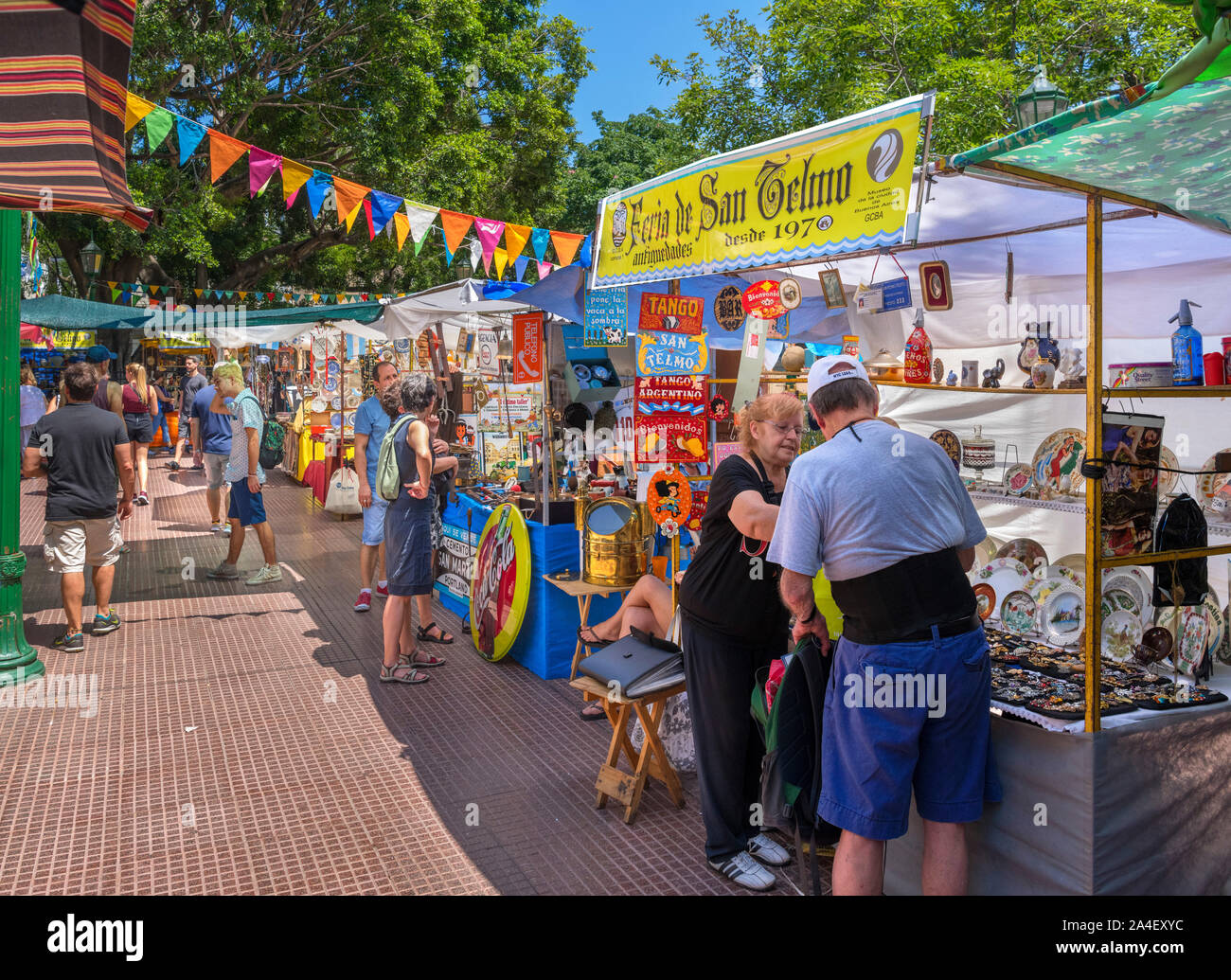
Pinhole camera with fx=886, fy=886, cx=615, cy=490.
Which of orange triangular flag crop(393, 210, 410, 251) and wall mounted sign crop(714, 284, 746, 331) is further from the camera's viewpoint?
orange triangular flag crop(393, 210, 410, 251)

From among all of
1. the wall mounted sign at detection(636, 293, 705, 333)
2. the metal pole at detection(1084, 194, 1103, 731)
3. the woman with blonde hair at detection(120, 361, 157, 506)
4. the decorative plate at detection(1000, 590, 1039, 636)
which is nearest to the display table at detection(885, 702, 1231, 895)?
the metal pole at detection(1084, 194, 1103, 731)

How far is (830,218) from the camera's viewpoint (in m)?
3.57

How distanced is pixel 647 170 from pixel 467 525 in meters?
24.4

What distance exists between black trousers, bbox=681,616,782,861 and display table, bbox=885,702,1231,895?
0.70 m

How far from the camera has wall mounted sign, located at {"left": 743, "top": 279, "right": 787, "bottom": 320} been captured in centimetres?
475

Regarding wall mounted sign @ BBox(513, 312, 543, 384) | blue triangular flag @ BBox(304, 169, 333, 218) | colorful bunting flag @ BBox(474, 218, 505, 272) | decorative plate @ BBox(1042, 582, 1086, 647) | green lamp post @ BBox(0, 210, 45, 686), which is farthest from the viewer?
colorful bunting flag @ BBox(474, 218, 505, 272)

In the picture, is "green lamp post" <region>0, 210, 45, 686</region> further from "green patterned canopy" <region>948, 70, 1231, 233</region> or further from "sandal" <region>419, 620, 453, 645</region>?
"green patterned canopy" <region>948, 70, 1231, 233</region>

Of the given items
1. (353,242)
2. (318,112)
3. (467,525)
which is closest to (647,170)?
(353,242)

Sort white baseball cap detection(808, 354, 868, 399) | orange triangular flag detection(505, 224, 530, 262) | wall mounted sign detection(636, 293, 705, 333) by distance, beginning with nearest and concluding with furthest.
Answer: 1. white baseball cap detection(808, 354, 868, 399)
2. wall mounted sign detection(636, 293, 705, 333)
3. orange triangular flag detection(505, 224, 530, 262)

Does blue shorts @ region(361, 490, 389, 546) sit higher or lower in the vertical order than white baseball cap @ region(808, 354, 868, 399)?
lower

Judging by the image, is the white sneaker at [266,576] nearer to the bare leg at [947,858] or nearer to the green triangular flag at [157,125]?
the green triangular flag at [157,125]

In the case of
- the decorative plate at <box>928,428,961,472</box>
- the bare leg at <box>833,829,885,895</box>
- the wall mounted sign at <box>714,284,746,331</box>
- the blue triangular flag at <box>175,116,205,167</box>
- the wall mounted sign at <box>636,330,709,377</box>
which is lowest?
the bare leg at <box>833,829,885,895</box>

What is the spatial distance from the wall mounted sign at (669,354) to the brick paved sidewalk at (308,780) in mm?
2068

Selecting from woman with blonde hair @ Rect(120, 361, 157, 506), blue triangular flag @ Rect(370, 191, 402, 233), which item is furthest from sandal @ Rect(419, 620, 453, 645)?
woman with blonde hair @ Rect(120, 361, 157, 506)
